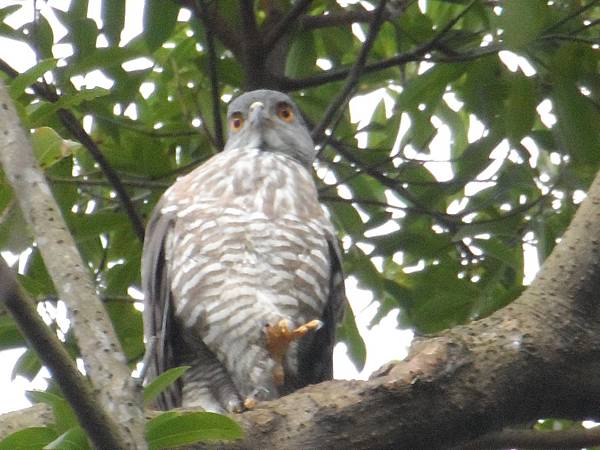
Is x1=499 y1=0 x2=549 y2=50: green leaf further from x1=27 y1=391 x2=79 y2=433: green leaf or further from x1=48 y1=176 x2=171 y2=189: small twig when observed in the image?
x1=27 y1=391 x2=79 y2=433: green leaf

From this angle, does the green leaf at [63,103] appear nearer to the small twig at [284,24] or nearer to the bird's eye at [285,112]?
the small twig at [284,24]

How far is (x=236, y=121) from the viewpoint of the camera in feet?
16.1

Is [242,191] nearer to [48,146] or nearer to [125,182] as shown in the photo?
[125,182]

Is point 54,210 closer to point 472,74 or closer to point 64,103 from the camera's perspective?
point 64,103

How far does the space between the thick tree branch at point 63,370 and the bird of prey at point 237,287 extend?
1.74 meters

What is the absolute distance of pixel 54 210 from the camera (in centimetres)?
233

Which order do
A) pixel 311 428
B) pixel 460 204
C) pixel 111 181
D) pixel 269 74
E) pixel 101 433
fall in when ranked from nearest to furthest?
pixel 101 433 → pixel 311 428 → pixel 111 181 → pixel 269 74 → pixel 460 204

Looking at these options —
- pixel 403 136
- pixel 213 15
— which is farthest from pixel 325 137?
pixel 213 15

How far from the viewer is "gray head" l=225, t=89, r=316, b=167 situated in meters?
4.74

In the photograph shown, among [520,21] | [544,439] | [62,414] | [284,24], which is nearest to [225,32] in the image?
[284,24]

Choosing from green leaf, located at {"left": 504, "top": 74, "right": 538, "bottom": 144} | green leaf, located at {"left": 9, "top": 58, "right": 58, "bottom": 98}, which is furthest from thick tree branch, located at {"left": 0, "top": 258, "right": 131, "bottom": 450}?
green leaf, located at {"left": 504, "top": 74, "right": 538, "bottom": 144}

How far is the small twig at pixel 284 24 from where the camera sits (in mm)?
4293

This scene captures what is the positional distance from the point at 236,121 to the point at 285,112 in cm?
21

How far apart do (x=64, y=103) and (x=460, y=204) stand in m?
2.48
